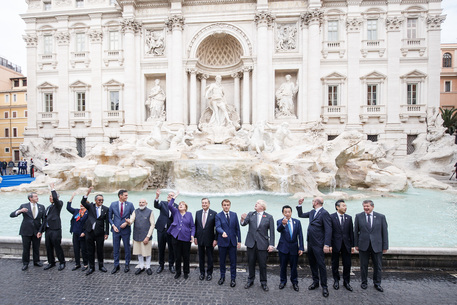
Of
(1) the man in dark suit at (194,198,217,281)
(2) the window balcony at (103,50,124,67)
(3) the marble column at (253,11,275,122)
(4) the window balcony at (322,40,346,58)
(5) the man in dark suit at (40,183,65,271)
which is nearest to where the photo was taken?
(1) the man in dark suit at (194,198,217,281)

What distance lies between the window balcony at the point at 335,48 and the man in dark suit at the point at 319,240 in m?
17.7

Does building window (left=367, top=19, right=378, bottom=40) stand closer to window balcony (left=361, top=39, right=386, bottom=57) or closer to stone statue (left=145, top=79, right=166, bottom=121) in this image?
window balcony (left=361, top=39, right=386, bottom=57)

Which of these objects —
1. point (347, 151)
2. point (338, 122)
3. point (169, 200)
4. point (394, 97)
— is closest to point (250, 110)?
point (338, 122)

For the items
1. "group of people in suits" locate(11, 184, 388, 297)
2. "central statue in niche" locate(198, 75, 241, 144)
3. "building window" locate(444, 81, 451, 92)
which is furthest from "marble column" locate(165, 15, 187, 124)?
"building window" locate(444, 81, 451, 92)

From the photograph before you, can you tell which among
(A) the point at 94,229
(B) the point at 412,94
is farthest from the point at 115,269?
(B) the point at 412,94

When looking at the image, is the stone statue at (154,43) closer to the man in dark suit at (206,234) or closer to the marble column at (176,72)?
the marble column at (176,72)

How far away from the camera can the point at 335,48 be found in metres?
18.5

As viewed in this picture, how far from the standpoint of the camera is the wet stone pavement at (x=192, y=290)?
3426mm

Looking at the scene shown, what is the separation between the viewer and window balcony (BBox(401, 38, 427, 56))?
713 inches

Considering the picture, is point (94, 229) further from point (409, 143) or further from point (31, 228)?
point (409, 143)

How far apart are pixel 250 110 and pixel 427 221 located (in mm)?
13765

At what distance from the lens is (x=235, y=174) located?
11242 mm

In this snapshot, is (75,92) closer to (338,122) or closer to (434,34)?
(338,122)

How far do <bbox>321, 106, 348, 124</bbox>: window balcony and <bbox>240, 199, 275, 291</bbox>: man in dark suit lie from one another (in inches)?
652
